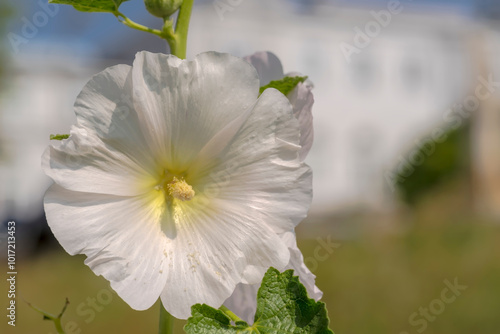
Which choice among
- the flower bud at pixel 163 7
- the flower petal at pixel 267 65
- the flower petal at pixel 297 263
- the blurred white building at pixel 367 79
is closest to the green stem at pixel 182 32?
the flower bud at pixel 163 7

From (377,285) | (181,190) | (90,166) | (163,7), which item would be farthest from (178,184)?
(377,285)

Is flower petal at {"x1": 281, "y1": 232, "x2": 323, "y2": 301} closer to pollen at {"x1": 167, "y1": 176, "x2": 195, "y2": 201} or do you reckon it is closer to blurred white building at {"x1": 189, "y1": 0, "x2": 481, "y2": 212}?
pollen at {"x1": 167, "y1": 176, "x2": 195, "y2": 201}

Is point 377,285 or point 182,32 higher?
point 182,32

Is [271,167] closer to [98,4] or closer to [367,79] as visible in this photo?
[98,4]

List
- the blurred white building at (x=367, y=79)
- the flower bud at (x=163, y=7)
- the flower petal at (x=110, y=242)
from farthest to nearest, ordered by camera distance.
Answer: the blurred white building at (x=367, y=79) → the flower bud at (x=163, y=7) → the flower petal at (x=110, y=242)

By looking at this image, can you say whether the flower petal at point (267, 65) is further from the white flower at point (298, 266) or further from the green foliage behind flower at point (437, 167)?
the green foliage behind flower at point (437, 167)

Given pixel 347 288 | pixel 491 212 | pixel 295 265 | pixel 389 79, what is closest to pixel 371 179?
pixel 389 79
